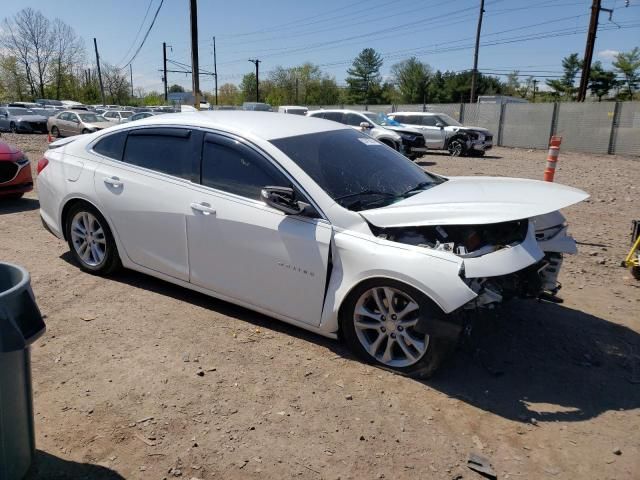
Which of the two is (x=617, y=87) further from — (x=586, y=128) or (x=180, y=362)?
(x=180, y=362)

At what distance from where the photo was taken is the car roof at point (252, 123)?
3904mm

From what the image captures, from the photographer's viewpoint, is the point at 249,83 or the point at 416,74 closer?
the point at 416,74

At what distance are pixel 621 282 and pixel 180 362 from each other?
4419 mm

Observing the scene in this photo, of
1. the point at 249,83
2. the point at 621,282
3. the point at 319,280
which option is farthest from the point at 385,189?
the point at 249,83

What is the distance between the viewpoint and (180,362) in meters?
3.43

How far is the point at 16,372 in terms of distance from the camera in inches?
77.3

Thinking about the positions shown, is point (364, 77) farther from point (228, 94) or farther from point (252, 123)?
point (252, 123)

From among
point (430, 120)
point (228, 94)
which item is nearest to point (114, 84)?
point (228, 94)

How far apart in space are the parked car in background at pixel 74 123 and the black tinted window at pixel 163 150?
1868cm

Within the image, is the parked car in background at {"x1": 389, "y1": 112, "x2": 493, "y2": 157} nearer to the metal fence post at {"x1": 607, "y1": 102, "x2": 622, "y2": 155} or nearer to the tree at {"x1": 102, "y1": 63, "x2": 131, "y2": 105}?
the metal fence post at {"x1": 607, "y1": 102, "x2": 622, "y2": 155}

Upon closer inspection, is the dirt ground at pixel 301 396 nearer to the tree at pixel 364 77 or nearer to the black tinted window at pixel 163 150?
the black tinted window at pixel 163 150

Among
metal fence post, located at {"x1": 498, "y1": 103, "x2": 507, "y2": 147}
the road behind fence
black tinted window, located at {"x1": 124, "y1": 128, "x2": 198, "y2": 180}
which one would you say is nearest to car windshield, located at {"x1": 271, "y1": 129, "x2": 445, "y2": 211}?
black tinted window, located at {"x1": 124, "y1": 128, "x2": 198, "y2": 180}

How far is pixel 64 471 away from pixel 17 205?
687cm

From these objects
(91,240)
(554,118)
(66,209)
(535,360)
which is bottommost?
(535,360)
